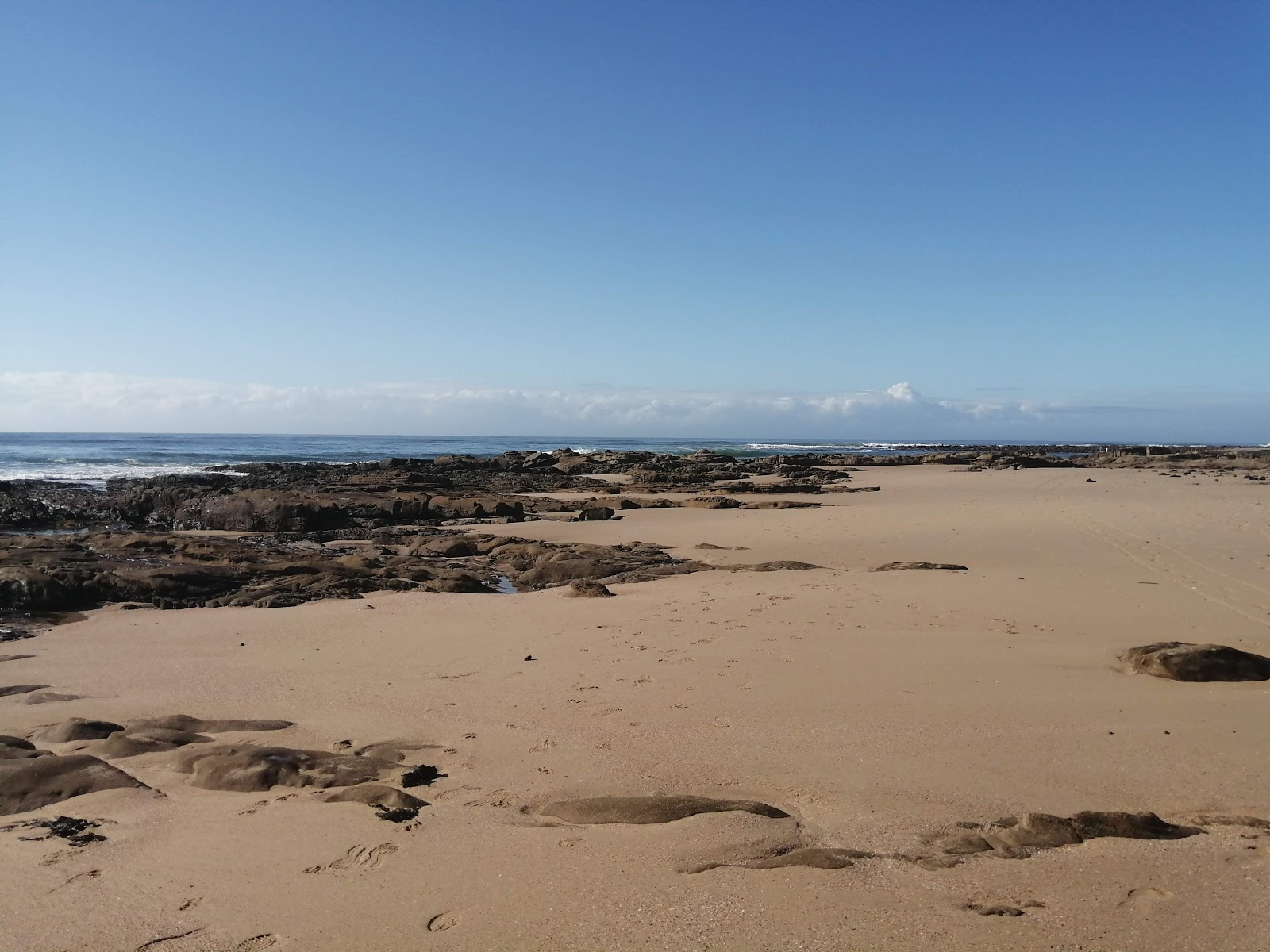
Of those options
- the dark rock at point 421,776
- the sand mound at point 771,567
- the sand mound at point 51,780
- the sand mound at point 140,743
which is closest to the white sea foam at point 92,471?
the sand mound at point 771,567

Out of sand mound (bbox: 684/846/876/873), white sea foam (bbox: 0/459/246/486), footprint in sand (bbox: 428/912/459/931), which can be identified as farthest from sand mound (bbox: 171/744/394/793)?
white sea foam (bbox: 0/459/246/486)

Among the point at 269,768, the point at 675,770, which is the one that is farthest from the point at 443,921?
the point at 269,768

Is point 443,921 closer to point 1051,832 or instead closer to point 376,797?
point 376,797

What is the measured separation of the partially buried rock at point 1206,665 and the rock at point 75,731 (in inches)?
257

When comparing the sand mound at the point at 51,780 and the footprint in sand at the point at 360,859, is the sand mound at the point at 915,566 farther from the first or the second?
the sand mound at the point at 51,780

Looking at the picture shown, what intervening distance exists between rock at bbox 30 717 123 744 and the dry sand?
256mm

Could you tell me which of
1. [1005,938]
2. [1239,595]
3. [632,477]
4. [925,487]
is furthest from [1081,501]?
[1005,938]

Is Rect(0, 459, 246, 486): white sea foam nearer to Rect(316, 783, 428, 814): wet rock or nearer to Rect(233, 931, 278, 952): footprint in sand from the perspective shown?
Rect(316, 783, 428, 814): wet rock

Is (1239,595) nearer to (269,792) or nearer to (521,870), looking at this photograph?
(521,870)

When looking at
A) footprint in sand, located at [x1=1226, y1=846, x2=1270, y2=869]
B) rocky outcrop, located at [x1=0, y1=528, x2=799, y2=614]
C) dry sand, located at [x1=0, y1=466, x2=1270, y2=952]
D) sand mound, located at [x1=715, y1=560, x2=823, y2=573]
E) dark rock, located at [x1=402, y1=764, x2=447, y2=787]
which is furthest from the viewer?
sand mound, located at [x1=715, y1=560, x2=823, y2=573]

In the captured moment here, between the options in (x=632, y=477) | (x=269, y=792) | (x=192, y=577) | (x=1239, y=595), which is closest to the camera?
(x=269, y=792)

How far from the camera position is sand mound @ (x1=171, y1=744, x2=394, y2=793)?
3.84 m

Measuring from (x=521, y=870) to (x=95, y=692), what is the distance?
4.11m

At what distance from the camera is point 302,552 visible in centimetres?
1197
